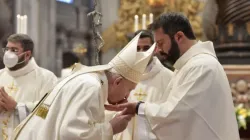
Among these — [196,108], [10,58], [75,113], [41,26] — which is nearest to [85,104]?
[75,113]

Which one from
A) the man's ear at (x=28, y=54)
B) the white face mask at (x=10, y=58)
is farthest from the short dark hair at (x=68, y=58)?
the white face mask at (x=10, y=58)

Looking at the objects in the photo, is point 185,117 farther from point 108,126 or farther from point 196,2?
point 196,2

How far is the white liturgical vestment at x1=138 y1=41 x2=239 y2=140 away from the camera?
10.8 ft

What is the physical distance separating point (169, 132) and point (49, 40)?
7.06 m

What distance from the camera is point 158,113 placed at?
330cm

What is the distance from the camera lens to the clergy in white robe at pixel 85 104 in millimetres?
2750

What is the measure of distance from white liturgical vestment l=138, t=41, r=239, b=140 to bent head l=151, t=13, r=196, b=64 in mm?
189

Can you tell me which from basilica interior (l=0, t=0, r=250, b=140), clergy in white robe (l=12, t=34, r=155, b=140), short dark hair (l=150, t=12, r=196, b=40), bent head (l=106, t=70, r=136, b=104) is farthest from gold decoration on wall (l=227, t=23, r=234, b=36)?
bent head (l=106, t=70, r=136, b=104)

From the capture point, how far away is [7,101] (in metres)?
4.39

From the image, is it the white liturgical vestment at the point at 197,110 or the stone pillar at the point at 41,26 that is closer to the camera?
the white liturgical vestment at the point at 197,110

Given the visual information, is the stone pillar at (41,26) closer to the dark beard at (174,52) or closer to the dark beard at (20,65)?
the dark beard at (20,65)

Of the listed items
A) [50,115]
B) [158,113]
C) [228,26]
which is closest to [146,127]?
[158,113]

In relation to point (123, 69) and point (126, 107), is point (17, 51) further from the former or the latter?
point (123, 69)

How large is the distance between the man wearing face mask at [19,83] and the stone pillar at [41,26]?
4.31 meters
